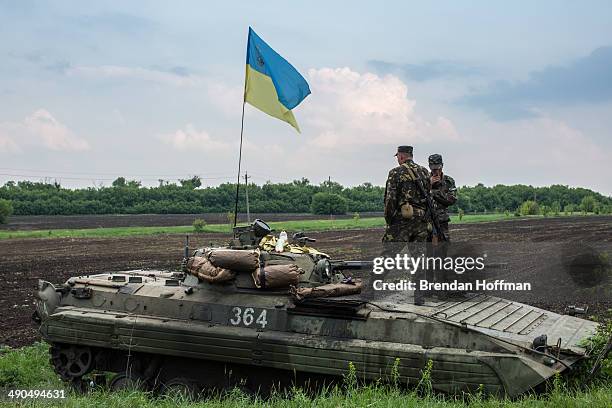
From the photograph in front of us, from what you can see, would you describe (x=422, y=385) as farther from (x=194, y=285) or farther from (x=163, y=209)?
(x=163, y=209)

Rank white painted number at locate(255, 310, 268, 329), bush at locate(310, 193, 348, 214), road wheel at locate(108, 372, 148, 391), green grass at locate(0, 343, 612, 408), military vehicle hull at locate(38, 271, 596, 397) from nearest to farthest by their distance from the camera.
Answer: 1. green grass at locate(0, 343, 612, 408)
2. military vehicle hull at locate(38, 271, 596, 397)
3. white painted number at locate(255, 310, 268, 329)
4. road wheel at locate(108, 372, 148, 391)
5. bush at locate(310, 193, 348, 214)

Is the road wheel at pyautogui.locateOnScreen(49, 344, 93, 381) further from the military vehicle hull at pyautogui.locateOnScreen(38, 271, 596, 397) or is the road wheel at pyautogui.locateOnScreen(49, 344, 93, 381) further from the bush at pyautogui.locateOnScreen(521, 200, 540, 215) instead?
the bush at pyautogui.locateOnScreen(521, 200, 540, 215)

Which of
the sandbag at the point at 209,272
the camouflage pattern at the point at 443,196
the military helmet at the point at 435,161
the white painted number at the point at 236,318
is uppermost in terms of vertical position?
the military helmet at the point at 435,161

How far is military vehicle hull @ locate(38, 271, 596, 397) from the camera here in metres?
7.06

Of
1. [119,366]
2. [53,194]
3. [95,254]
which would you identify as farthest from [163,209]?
[119,366]

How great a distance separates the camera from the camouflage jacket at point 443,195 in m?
10.5

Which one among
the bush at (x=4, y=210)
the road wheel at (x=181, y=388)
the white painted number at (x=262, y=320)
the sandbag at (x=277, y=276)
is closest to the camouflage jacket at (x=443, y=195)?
the sandbag at (x=277, y=276)

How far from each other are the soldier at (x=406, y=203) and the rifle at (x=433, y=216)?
0.16 feet

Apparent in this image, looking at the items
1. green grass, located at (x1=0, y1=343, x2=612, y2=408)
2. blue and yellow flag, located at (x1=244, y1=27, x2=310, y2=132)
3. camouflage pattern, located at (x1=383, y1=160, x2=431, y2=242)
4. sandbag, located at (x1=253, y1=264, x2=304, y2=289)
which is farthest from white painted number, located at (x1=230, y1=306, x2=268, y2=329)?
blue and yellow flag, located at (x1=244, y1=27, x2=310, y2=132)

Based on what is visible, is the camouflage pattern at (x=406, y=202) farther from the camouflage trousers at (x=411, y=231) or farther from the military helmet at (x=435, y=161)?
the military helmet at (x=435, y=161)

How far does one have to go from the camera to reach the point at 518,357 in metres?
6.83

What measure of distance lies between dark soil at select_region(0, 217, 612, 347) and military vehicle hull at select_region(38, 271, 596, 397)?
1.79 metres

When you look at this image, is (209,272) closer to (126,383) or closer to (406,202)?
(126,383)

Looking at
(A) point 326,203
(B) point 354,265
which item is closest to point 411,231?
(B) point 354,265
